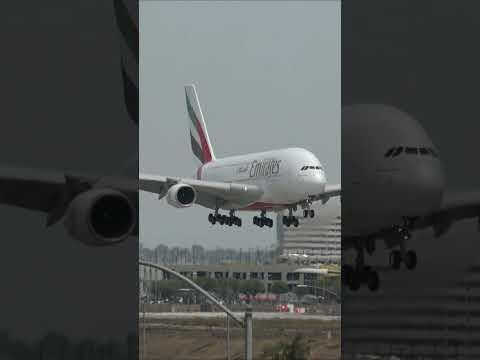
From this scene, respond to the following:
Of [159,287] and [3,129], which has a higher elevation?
[3,129]

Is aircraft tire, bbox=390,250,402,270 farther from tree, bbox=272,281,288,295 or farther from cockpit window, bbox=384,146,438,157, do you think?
tree, bbox=272,281,288,295

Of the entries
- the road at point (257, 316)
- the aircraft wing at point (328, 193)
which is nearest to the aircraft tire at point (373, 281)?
the road at point (257, 316)

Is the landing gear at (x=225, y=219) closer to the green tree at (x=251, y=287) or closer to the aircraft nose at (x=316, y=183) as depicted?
the aircraft nose at (x=316, y=183)

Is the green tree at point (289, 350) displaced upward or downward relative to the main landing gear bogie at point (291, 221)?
downward

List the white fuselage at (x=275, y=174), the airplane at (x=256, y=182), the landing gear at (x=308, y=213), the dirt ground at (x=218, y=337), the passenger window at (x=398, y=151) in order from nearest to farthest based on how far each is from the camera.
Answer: the passenger window at (x=398, y=151) < the dirt ground at (x=218, y=337) < the landing gear at (x=308, y=213) < the airplane at (x=256, y=182) < the white fuselage at (x=275, y=174)

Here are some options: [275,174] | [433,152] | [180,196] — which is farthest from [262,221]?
[433,152]

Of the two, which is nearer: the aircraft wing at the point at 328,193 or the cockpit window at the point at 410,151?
the cockpit window at the point at 410,151

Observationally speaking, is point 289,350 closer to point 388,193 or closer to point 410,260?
point 388,193

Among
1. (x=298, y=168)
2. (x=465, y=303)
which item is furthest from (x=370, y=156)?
(x=298, y=168)

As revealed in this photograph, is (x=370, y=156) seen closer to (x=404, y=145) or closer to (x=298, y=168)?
(x=404, y=145)
